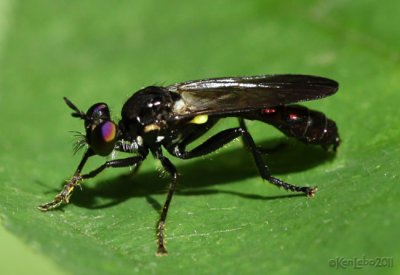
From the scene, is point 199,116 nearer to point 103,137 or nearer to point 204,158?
point 204,158

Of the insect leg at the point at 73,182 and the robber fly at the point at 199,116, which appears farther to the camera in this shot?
the robber fly at the point at 199,116

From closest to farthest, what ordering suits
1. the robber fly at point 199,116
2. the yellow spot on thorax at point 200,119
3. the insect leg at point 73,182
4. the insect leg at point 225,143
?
the insect leg at point 73,182
the robber fly at point 199,116
the insect leg at point 225,143
the yellow spot on thorax at point 200,119

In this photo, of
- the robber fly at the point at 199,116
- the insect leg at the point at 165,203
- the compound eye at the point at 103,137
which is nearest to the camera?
the insect leg at the point at 165,203

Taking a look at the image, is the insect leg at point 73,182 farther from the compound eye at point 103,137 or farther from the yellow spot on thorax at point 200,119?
the yellow spot on thorax at point 200,119

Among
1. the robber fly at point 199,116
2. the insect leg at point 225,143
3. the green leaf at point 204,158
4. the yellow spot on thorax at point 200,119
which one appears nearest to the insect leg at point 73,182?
the robber fly at point 199,116

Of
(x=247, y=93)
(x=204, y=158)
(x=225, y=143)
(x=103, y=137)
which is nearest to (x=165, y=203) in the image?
(x=103, y=137)

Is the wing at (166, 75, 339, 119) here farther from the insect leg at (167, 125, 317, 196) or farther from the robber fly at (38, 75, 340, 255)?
the insect leg at (167, 125, 317, 196)

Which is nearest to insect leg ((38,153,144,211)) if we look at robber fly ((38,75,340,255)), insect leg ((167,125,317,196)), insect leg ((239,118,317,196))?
robber fly ((38,75,340,255))
